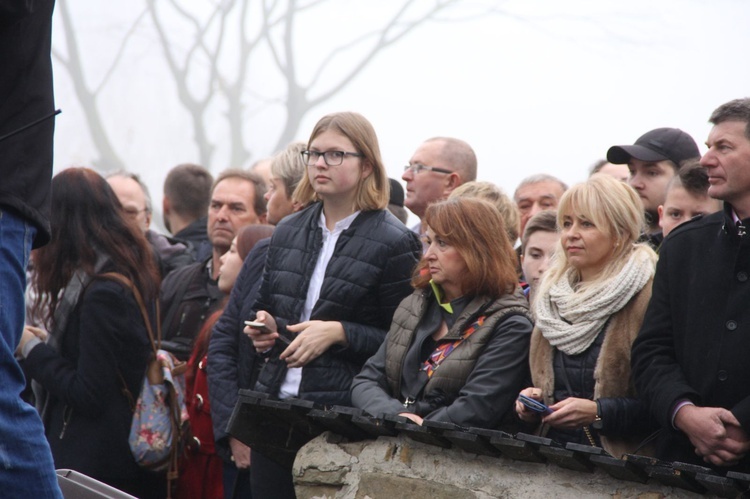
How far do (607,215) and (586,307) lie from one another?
0.38m

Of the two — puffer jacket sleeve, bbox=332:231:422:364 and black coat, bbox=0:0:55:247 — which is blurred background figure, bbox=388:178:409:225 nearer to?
puffer jacket sleeve, bbox=332:231:422:364

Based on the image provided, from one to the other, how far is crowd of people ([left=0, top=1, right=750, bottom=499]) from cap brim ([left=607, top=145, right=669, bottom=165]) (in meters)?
0.01

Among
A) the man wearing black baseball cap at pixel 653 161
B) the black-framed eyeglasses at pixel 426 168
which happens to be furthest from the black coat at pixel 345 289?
the black-framed eyeglasses at pixel 426 168

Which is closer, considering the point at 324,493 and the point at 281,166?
the point at 324,493

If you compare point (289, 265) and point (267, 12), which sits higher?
point (267, 12)

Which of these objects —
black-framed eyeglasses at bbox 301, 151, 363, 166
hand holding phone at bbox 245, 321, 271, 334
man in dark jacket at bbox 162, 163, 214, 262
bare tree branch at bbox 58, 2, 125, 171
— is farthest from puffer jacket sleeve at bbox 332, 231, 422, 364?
bare tree branch at bbox 58, 2, 125, 171

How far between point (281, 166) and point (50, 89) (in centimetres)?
270

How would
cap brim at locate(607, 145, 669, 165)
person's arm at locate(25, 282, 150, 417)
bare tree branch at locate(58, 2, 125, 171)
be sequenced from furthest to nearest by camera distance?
bare tree branch at locate(58, 2, 125, 171)
cap brim at locate(607, 145, 669, 165)
person's arm at locate(25, 282, 150, 417)

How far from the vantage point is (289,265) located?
4.41 m

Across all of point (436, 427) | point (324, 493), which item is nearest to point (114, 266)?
point (324, 493)

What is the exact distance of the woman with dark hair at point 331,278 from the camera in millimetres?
4238

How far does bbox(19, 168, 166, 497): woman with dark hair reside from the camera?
4.64 meters

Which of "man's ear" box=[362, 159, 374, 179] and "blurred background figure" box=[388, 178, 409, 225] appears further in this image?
"blurred background figure" box=[388, 178, 409, 225]

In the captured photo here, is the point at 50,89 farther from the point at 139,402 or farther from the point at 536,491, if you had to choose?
the point at 139,402
